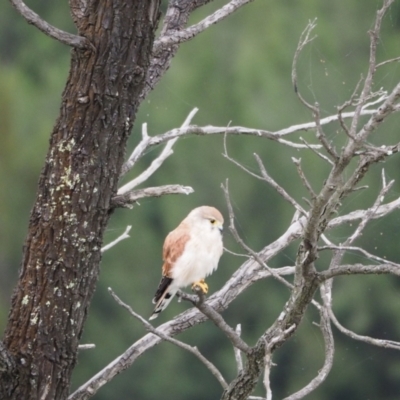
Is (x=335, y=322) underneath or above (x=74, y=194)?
underneath

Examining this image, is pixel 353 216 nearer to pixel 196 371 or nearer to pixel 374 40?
pixel 374 40

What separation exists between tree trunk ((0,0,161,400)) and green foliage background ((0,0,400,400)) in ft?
49.5

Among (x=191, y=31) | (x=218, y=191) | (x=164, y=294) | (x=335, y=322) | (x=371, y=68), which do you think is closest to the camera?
(x=371, y=68)

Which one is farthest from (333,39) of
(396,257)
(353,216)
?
(353,216)

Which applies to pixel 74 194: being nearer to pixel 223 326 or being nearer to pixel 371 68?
pixel 223 326

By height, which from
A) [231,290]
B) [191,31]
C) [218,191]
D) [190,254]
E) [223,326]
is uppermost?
[218,191]

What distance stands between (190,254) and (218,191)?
55.2 feet

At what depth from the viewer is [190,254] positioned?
3.95 meters

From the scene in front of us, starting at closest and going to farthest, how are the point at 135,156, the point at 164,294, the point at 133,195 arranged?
the point at 133,195, the point at 135,156, the point at 164,294

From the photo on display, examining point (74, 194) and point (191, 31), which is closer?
point (74, 194)

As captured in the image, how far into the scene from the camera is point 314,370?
19.9 m

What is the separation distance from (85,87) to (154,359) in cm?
1999

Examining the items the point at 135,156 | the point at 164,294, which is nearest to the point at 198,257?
Result: the point at 164,294

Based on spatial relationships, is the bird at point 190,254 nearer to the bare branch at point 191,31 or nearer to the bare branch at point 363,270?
the bare branch at point 191,31
